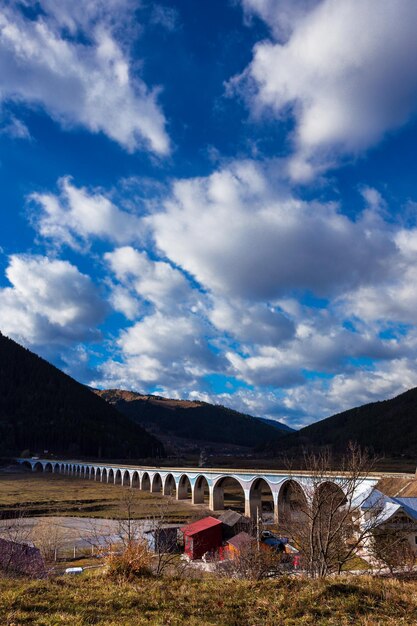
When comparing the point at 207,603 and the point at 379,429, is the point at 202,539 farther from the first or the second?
the point at 379,429

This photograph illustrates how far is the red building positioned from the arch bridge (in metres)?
4.42

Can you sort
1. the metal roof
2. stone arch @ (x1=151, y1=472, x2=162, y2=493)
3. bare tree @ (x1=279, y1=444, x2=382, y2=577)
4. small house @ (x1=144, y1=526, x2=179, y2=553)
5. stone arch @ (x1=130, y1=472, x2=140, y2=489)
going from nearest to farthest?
1. bare tree @ (x1=279, y1=444, x2=382, y2=577)
2. small house @ (x1=144, y1=526, x2=179, y2=553)
3. the metal roof
4. stone arch @ (x1=151, y1=472, x2=162, y2=493)
5. stone arch @ (x1=130, y1=472, x2=140, y2=489)

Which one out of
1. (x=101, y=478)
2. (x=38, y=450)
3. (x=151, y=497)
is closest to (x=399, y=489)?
(x=151, y=497)

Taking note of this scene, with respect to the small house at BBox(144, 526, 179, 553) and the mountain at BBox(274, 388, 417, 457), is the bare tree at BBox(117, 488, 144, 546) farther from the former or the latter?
the mountain at BBox(274, 388, 417, 457)

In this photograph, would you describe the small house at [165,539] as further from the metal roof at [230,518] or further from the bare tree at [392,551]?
the bare tree at [392,551]

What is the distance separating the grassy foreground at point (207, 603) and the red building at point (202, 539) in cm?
3321

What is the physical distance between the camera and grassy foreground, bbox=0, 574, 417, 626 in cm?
719

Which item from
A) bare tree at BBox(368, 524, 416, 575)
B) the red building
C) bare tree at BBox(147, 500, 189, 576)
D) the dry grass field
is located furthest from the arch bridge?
bare tree at BBox(147, 500, 189, 576)

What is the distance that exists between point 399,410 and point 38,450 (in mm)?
147051

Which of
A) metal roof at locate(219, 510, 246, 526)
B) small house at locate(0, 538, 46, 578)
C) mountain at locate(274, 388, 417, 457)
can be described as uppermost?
mountain at locate(274, 388, 417, 457)

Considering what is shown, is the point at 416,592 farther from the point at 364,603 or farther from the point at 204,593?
the point at 204,593

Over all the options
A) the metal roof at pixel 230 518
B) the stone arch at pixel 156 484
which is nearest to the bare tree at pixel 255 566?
the metal roof at pixel 230 518

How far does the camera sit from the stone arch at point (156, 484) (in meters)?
97.9

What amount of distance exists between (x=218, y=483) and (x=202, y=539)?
3296 centimetres
